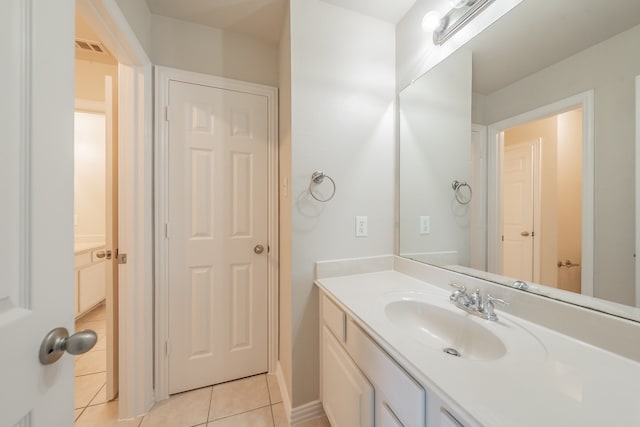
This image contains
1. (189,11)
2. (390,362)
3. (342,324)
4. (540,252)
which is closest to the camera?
(390,362)

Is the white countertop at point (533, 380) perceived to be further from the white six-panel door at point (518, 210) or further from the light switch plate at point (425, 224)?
the light switch plate at point (425, 224)

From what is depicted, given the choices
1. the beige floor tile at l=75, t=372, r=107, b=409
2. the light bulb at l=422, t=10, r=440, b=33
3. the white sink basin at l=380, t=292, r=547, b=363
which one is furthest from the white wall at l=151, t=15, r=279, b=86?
the beige floor tile at l=75, t=372, r=107, b=409

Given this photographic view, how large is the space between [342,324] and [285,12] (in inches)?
69.8

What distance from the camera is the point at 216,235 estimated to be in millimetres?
1578

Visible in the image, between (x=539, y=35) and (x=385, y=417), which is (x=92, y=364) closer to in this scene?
(x=385, y=417)

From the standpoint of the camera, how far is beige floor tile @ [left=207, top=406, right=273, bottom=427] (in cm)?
130

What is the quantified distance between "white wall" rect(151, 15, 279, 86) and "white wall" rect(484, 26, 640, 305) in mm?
1614

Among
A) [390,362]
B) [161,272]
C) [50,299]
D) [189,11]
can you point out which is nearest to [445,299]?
[390,362]

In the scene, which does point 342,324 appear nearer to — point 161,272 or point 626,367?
point 626,367

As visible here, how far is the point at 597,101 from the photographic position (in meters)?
0.70

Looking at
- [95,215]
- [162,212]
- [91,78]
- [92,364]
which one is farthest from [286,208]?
[95,215]

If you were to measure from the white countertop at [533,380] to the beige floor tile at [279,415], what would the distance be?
3.24ft

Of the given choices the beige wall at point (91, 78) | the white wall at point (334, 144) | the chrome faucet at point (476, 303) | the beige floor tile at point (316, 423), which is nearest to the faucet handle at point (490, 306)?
the chrome faucet at point (476, 303)

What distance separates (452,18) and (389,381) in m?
1.55
